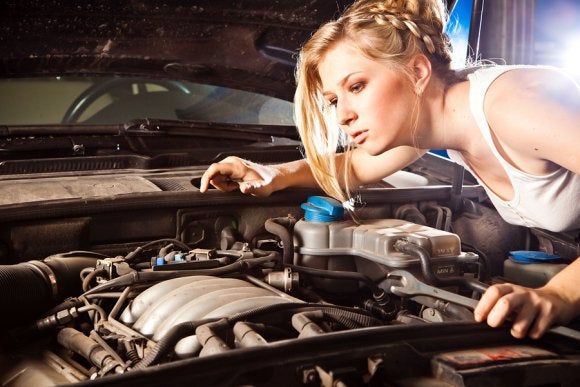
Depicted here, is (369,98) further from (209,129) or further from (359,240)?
(209,129)

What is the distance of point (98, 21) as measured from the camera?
1940mm

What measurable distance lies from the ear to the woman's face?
23mm

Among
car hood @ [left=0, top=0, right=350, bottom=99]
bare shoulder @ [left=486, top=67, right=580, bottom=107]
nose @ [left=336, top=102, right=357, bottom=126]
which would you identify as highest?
car hood @ [left=0, top=0, right=350, bottom=99]

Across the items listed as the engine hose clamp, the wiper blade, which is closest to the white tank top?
the wiper blade

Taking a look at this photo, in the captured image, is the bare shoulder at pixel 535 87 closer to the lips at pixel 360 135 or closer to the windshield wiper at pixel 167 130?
the lips at pixel 360 135

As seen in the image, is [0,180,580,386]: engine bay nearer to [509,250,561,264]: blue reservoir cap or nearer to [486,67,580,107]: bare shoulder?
[509,250,561,264]: blue reservoir cap

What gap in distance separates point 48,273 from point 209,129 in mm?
908

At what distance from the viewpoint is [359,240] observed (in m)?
1.55

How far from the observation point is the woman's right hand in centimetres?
165

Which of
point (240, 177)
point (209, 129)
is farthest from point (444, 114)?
point (209, 129)

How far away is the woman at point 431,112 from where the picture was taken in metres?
1.34

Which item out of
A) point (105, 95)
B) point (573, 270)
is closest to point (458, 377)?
point (573, 270)

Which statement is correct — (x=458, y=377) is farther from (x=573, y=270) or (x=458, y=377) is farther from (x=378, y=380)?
(x=573, y=270)

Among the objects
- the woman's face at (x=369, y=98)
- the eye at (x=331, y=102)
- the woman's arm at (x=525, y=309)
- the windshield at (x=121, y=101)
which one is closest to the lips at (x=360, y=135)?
the woman's face at (x=369, y=98)
